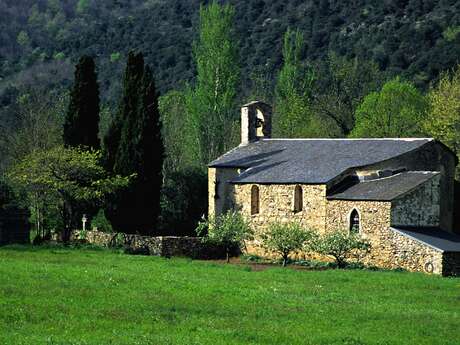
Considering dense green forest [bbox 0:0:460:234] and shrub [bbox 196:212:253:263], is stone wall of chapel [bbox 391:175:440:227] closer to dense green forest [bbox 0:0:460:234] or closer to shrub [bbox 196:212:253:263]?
shrub [bbox 196:212:253:263]

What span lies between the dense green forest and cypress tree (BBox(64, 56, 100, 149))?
0.29ft

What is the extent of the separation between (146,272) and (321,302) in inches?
345

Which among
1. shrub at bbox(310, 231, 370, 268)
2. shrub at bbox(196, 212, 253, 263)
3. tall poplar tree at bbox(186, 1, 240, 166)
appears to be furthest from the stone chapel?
tall poplar tree at bbox(186, 1, 240, 166)

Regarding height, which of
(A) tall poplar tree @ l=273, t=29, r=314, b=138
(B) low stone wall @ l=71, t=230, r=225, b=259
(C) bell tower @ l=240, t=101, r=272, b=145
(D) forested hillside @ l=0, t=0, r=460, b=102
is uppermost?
(D) forested hillside @ l=0, t=0, r=460, b=102

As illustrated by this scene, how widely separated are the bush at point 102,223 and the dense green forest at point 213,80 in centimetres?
54

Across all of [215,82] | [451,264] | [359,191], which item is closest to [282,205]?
[359,191]

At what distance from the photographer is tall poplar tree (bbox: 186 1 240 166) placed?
222ft

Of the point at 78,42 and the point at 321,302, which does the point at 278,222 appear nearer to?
the point at 321,302

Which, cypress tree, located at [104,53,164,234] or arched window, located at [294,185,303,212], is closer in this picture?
arched window, located at [294,185,303,212]

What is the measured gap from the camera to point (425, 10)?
A: 97625mm

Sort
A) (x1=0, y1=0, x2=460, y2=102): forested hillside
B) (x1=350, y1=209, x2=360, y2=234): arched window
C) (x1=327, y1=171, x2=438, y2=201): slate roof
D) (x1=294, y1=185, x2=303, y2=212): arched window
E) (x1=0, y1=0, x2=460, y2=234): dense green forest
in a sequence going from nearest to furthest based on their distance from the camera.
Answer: (x1=327, y1=171, x2=438, y2=201): slate roof < (x1=350, y1=209, x2=360, y2=234): arched window < (x1=294, y1=185, x2=303, y2=212): arched window < (x1=0, y1=0, x2=460, y2=234): dense green forest < (x1=0, y1=0, x2=460, y2=102): forested hillside

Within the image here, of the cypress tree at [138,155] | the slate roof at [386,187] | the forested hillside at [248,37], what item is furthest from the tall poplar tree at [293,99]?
the slate roof at [386,187]

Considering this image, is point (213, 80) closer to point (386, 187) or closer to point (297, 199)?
point (297, 199)

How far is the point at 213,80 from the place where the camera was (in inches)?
2670
